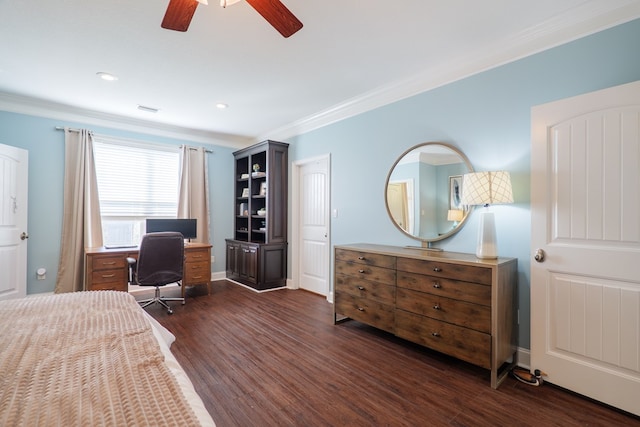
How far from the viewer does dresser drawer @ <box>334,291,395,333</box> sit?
273cm

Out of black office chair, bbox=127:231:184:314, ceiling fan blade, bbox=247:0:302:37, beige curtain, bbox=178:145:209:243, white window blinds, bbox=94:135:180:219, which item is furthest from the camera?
beige curtain, bbox=178:145:209:243

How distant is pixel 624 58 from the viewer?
6.38 feet

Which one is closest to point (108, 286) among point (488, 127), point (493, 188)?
point (493, 188)

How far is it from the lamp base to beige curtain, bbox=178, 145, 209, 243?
14.2 feet

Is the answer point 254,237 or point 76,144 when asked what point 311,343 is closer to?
point 254,237

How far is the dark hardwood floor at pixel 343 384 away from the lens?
1758 mm

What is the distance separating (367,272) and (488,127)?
1712mm

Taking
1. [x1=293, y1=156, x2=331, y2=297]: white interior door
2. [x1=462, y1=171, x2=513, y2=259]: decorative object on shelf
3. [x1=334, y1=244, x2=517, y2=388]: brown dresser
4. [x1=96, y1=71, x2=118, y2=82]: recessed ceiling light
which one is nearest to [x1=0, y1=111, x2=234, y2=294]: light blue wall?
[x1=96, y1=71, x2=118, y2=82]: recessed ceiling light

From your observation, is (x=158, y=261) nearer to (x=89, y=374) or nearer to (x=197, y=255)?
(x=197, y=255)

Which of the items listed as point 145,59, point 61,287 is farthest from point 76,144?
point 145,59

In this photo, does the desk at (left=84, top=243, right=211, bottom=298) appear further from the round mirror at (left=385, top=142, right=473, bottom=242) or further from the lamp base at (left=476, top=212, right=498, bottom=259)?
the lamp base at (left=476, top=212, right=498, bottom=259)

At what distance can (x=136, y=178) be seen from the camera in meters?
4.63

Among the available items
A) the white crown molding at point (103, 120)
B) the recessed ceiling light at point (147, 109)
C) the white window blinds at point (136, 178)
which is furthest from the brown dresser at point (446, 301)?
the white crown molding at point (103, 120)

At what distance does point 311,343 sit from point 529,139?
8.33 ft
